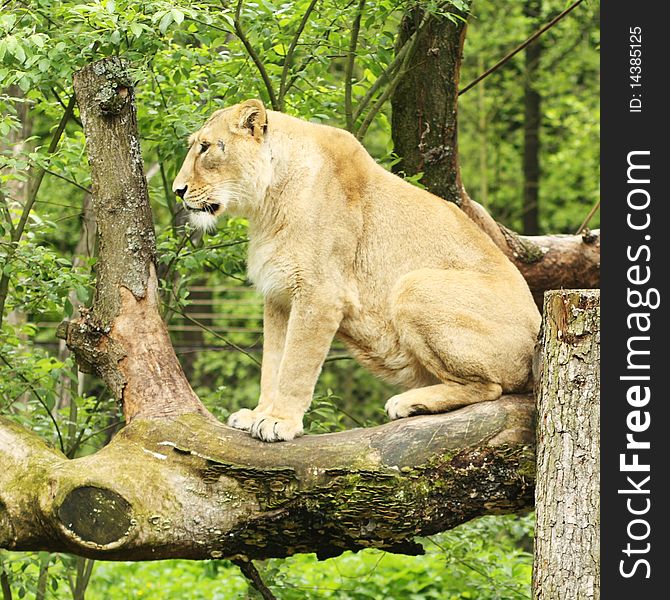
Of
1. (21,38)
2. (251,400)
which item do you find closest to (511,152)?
(251,400)

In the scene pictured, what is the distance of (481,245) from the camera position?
4953 millimetres

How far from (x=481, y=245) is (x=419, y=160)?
5.43 ft

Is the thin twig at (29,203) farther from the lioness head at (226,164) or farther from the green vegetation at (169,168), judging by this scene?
the lioness head at (226,164)

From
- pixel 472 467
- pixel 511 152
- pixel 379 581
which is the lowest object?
pixel 379 581

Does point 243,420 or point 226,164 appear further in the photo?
point 226,164

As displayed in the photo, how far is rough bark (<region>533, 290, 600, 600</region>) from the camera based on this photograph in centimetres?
388

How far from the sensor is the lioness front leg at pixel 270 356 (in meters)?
4.78

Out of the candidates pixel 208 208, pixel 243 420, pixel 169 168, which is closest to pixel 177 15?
pixel 208 208

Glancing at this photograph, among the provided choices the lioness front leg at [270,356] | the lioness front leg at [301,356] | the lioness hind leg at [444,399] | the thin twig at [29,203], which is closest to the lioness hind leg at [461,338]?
the lioness hind leg at [444,399]

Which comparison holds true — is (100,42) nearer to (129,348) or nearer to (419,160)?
(129,348)

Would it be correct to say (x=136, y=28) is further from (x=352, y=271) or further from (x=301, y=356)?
(x=301, y=356)

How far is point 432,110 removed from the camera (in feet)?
21.0

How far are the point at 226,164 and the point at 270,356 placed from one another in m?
0.97

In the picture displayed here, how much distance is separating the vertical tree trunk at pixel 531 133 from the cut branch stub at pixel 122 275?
11.8 m
